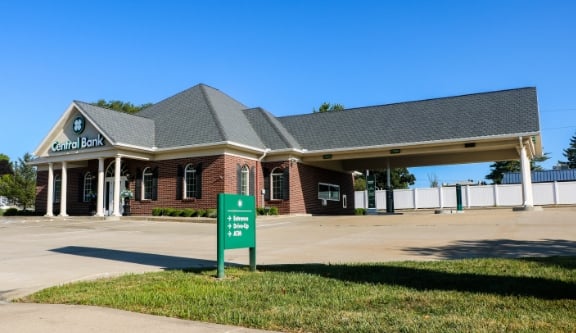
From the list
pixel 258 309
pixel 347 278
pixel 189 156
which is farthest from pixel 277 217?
pixel 258 309

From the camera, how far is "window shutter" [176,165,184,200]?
2564 cm

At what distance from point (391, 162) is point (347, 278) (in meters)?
25.5

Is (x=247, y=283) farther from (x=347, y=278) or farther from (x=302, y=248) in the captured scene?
(x=302, y=248)

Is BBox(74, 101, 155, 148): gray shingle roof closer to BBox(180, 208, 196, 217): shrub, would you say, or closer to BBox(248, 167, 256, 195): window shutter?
BBox(180, 208, 196, 217): shrub

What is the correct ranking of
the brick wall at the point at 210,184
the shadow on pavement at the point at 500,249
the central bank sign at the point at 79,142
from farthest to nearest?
the central bank sign at the point at 79,142 < the brick wall at the point at 210,184 < the shadow on pavement at the point at 500,249

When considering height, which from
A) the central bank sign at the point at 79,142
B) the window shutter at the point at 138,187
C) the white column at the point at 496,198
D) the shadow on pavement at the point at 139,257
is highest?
the central bank sign at the point at 79,142

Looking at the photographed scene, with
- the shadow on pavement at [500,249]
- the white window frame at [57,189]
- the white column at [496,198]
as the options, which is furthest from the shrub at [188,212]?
the white column at [496,198]

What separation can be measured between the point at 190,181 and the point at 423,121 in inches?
527

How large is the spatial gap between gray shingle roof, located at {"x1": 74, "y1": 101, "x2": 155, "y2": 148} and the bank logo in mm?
779

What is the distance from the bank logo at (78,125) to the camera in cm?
2709

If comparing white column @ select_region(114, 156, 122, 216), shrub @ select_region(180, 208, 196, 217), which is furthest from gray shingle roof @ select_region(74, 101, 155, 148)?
shrub @ select_region(180, 208, 196, 217)

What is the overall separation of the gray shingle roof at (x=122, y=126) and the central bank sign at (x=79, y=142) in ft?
2.32

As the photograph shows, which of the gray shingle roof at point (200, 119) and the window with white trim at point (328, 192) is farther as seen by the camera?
the window with white trim at point (328, 192)

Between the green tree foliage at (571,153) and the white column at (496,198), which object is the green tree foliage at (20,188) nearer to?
the white column at (496,198)
